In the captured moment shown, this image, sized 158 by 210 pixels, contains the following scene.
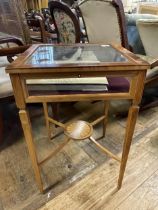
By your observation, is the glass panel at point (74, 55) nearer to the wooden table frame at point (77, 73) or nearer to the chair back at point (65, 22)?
the wooden table frame at point (77, 73)

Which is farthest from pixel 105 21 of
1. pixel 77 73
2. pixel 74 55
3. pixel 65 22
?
pixel 77 73

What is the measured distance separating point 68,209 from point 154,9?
413 centimetres

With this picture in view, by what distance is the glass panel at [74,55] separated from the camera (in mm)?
723

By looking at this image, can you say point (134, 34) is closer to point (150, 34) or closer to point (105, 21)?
point (150, 34)

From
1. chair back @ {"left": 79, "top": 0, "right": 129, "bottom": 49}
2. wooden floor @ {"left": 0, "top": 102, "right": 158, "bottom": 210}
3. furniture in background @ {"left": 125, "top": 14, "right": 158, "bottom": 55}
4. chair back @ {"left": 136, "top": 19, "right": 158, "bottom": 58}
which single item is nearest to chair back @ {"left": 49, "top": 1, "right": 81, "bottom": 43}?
chair back @ {"left": 79, "top": 0, "right": 129, "bottom": 49}

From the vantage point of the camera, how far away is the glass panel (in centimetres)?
72

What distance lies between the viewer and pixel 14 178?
1113mm

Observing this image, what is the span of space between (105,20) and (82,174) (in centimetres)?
114

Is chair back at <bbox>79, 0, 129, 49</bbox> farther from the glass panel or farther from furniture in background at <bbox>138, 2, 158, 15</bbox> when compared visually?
furniture in background at <bbox>138, 2, 158, 15</bbox>

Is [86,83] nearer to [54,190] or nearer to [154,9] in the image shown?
[54,190]

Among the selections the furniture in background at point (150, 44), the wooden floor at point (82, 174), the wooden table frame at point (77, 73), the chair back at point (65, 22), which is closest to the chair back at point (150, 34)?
the furniture in background at point (150, 44)

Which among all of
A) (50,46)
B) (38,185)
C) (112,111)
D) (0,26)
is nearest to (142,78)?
(50,46)

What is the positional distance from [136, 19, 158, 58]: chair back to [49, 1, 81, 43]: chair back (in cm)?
51

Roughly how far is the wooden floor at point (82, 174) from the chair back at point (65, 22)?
777 millimetres
